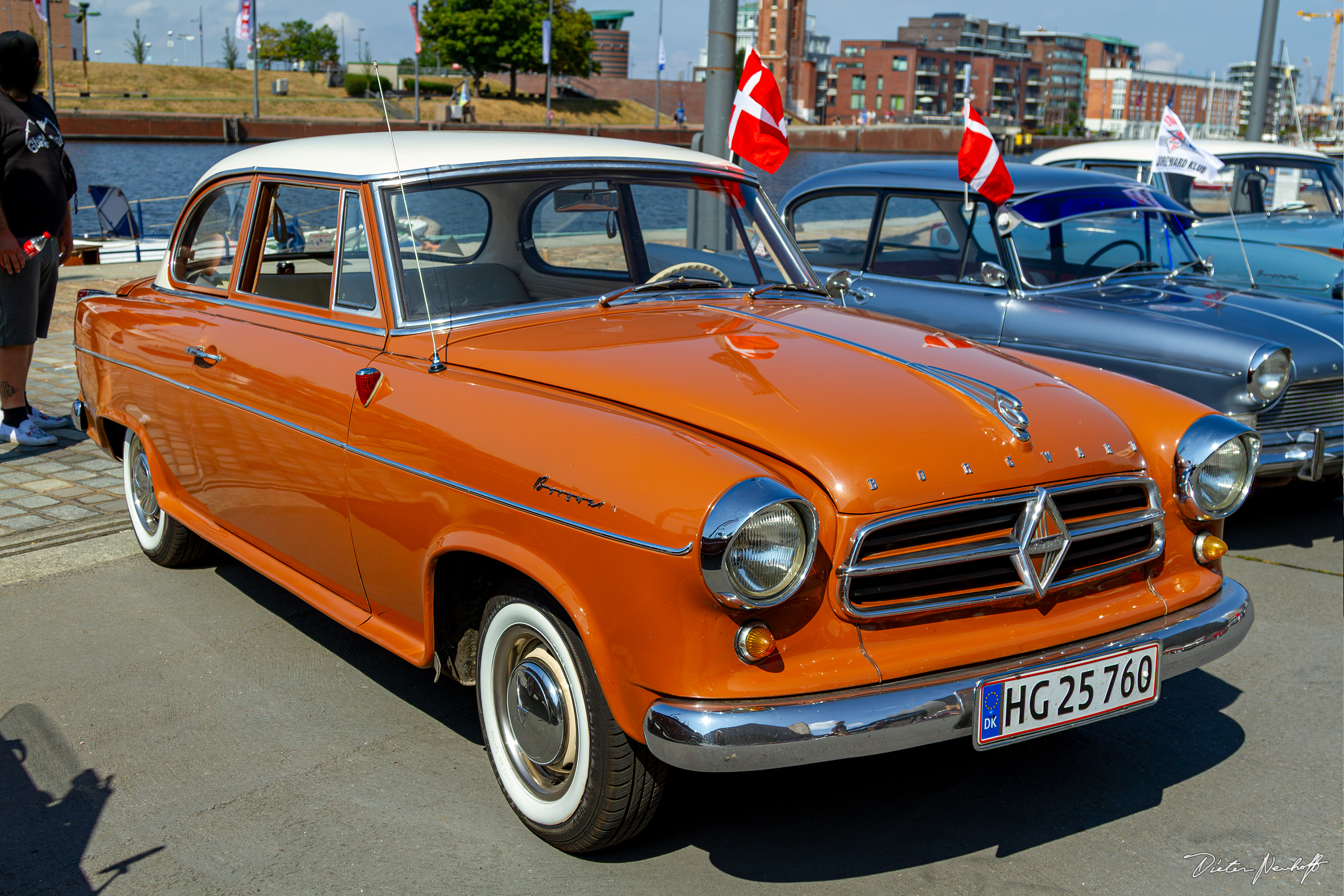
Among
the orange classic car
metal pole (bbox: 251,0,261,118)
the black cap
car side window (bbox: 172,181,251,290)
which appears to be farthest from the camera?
metal pole (bbox: 251,0,261,118)

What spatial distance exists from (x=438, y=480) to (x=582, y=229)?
1.27 m

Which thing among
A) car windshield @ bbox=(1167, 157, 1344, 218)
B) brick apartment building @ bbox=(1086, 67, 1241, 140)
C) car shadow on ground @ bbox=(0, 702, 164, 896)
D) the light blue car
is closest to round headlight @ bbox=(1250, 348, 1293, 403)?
the light blue car

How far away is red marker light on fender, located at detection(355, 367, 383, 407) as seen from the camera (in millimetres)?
3166

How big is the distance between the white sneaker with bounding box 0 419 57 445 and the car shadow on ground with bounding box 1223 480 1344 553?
6.04 metres

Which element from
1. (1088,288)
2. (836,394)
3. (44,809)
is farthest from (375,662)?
(1088,288)

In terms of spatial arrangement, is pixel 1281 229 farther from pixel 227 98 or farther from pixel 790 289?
pixel 227 98

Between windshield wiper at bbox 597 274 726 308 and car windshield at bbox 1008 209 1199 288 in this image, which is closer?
windshield wiper at bbox 597 274 726 308

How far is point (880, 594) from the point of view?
2568mm

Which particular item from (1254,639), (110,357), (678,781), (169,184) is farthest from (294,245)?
(169,184)

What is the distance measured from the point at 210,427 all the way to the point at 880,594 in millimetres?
2438

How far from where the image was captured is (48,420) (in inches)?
260

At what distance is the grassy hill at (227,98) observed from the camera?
64125 mm

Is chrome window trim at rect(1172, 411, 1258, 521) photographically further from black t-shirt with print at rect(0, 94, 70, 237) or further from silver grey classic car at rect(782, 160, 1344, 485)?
black t-shirt with print at rect(0, 94, 70, 237)

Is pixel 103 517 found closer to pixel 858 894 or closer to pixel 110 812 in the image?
pixel 110 812
